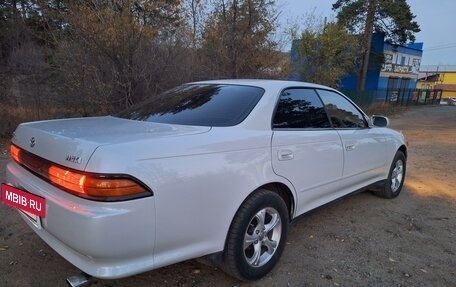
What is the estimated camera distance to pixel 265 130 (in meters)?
2.85

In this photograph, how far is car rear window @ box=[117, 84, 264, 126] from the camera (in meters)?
2.84

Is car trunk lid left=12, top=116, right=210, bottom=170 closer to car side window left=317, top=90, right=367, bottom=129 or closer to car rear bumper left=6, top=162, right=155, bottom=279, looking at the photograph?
car rear bumper left=6, top=162, right=155, bottom=279

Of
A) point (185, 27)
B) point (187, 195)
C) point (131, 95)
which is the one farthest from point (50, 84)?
point (187, 195)

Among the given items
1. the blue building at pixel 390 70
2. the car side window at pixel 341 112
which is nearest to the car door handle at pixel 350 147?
the car side window at pixel 341 112

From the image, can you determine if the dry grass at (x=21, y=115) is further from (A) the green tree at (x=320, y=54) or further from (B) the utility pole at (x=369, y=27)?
(B) the utility pole at (x=369, y=27)

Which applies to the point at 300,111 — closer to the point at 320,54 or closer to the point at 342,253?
the point at 342,253

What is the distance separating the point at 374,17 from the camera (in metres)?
25.8

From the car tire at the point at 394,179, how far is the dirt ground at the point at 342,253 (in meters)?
0.12

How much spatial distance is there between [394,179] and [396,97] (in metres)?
29.8

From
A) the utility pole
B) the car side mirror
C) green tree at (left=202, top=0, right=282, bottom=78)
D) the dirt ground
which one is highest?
the utility pole

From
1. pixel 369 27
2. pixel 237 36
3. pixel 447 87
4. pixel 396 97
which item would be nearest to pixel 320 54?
pixel 237 36

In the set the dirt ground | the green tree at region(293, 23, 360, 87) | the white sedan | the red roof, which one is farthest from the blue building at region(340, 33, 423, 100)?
the red roof

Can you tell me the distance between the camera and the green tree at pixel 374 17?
82.0 ft

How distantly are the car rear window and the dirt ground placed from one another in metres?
1.21
